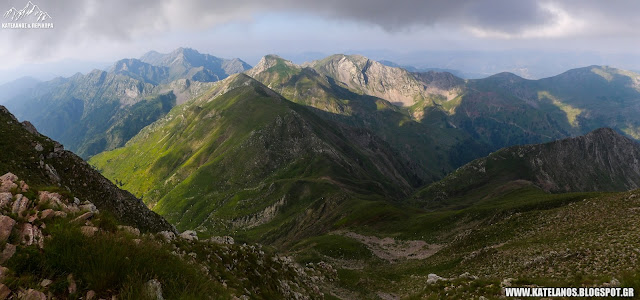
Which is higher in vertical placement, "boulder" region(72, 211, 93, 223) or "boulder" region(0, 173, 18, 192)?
"boulder" region(0, 173, 18, 192)

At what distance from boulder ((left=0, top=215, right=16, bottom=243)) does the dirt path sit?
61315 millimetres

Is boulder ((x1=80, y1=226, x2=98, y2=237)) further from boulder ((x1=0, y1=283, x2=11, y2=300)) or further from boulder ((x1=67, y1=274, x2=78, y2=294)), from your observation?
boulder ((x1=0, y1=283, x2=11, y2=300))

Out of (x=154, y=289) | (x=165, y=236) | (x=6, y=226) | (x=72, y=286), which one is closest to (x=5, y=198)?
(x=6, y=226)

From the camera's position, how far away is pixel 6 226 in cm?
980

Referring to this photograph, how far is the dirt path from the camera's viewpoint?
204 feet

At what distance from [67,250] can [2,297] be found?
1.76 m

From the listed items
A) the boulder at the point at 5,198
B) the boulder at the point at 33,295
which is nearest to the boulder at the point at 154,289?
the boulder at the point at 33,295

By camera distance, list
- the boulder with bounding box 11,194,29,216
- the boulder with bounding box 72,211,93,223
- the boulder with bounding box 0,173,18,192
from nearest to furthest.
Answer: the boulder with bounding box 72,211,93,223
the boulder with bounding box 11,194,29,216
the boulder with bounding box 0,173,18,192

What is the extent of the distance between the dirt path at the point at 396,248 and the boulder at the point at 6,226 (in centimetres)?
6132

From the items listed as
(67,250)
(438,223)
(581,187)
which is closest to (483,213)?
(438,223)

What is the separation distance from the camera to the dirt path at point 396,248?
62.2 m

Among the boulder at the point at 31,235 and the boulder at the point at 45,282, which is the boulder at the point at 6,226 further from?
the boulder at the point at 45,282

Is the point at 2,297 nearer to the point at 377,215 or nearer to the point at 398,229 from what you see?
the point at 398,229

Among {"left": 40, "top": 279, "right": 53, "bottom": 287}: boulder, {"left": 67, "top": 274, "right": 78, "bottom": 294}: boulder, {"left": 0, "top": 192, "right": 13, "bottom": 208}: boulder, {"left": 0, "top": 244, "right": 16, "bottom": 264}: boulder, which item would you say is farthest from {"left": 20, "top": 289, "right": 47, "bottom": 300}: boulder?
{"left": 0, "top": 192, "right": 13, "bottom": 208}: boulder
